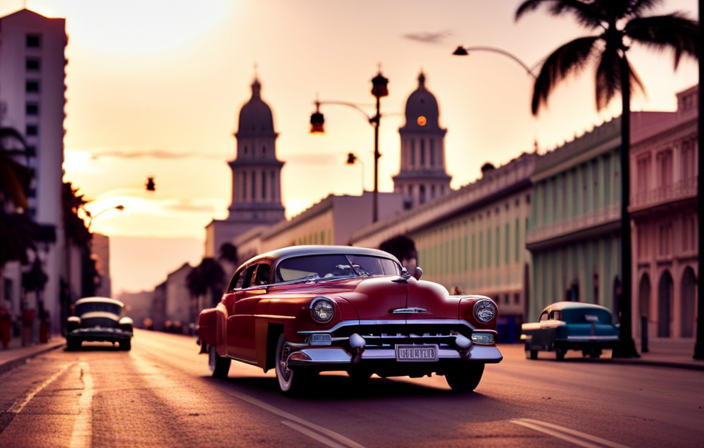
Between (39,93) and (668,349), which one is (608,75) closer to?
(668,349)

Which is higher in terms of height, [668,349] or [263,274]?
[263,274]

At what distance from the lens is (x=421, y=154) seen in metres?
197

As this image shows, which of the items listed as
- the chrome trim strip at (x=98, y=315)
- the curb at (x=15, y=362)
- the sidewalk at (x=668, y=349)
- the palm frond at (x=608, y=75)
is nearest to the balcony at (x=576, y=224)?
the sidewalk at (x=668, y=349)

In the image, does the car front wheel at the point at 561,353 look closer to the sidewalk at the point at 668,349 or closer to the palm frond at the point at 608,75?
the sidewalk at the point at 668,349

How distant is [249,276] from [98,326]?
22.3 metres

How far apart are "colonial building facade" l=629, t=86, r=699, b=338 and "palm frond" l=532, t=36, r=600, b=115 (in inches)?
449

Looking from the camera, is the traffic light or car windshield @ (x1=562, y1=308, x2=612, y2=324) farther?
the traffic light

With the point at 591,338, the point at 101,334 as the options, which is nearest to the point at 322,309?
the point at 591,338

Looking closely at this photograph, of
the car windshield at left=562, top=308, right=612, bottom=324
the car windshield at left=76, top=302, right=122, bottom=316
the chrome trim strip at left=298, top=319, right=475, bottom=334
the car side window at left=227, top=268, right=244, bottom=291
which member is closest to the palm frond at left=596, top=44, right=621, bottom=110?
the car windshield at left=562, top=308, right=612, bottom=324

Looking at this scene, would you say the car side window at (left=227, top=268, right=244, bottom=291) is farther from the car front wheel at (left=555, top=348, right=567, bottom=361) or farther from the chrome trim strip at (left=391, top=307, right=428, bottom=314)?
the car front wheel at (left=555, top=348, right=567, bottom=361)

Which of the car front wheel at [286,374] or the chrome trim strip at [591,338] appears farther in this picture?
the chrome trim strip at [591,338]

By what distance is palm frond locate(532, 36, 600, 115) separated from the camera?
112 feet

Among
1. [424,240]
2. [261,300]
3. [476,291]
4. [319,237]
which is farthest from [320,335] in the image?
[319,237]

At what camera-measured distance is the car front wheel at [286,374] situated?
539 inches
